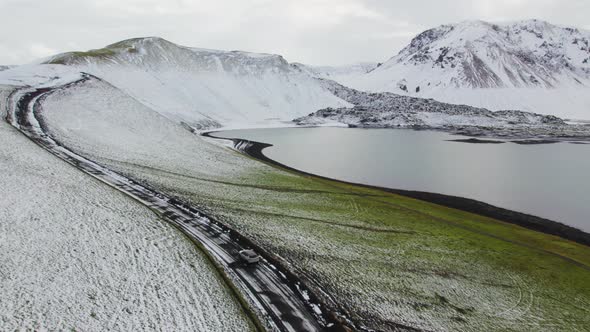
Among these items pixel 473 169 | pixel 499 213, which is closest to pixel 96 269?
pixel 499 213

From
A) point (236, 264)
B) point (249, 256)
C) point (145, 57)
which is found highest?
point (145, 57)

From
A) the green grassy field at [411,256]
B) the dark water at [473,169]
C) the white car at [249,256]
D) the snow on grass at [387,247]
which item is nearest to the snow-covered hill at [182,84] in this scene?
the dark water at [473,169]

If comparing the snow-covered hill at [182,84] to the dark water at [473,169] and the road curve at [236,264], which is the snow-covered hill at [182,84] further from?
the road curve at [236,264]

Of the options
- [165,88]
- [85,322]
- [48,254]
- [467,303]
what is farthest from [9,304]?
[165,88]

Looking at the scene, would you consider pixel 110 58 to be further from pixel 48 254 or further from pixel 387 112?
pixel 48 254

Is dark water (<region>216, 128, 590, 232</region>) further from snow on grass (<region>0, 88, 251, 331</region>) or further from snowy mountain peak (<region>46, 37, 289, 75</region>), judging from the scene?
snowy mountain peak (<region>46, 37, 289, 75</region>)

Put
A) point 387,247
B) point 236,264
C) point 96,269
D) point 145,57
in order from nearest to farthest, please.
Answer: point 96,269 → point 236,264 → point 387,247 → point 145,57

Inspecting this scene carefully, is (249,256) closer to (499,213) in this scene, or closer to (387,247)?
(387,247)

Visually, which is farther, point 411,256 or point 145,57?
point 145,57
